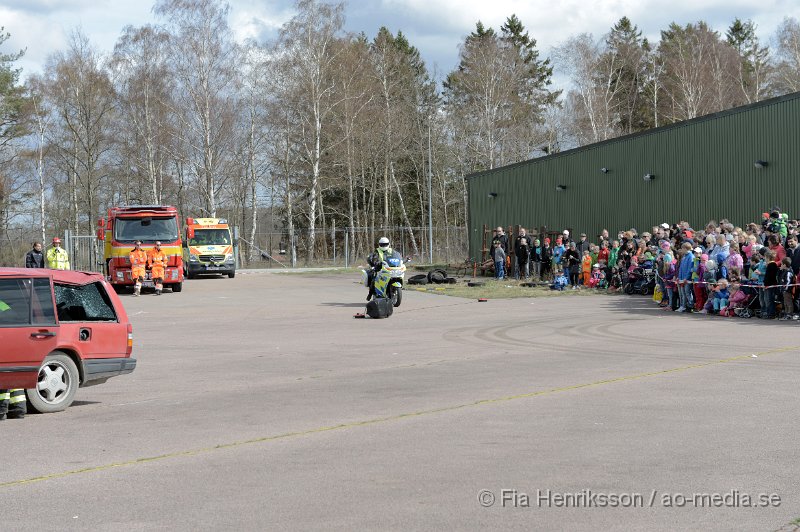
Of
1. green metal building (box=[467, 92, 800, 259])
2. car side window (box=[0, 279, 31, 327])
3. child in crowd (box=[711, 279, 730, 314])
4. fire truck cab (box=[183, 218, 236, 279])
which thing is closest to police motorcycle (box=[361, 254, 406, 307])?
child in crowd (box=[711, 279, 730, 314])

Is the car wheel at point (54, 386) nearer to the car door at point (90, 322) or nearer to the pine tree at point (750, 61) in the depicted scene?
the car door at point (90, 322)

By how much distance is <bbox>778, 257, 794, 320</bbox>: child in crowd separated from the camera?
1947 centimetres

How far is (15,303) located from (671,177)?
27.1m

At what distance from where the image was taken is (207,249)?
44.7m

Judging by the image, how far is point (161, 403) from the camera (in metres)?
10.7

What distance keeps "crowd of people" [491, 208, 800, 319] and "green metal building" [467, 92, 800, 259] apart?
9.60 ft

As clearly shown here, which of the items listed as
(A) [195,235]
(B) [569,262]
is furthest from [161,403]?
(A) [195,235]

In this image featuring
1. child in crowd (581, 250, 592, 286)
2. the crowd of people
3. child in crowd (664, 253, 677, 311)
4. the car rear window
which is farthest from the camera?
child in crowd (581, 250, 592, 286)

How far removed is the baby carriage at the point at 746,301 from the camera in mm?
20547

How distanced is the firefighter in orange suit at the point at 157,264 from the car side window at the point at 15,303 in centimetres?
2339

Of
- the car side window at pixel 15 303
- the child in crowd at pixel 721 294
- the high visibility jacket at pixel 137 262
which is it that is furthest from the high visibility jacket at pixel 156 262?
the car side window at pixel 15 303

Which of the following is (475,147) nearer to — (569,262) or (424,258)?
(424,258)

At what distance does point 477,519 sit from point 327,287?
30.2m

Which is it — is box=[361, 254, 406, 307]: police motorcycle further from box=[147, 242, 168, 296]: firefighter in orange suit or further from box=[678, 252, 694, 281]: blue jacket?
box=[147, 242, 168, 296]: firefighter in orange suit
